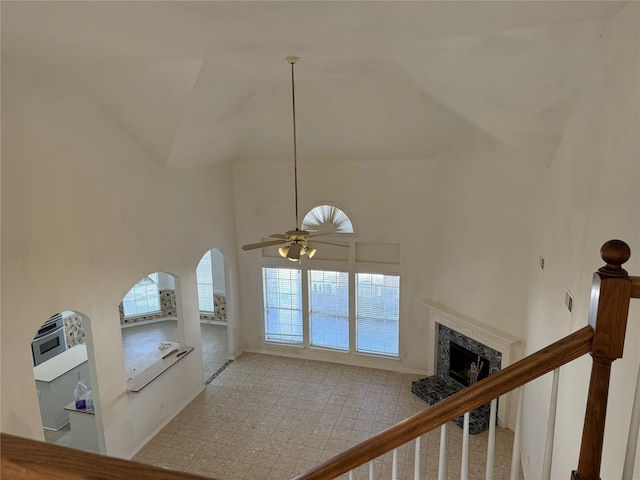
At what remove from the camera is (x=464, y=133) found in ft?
22.9

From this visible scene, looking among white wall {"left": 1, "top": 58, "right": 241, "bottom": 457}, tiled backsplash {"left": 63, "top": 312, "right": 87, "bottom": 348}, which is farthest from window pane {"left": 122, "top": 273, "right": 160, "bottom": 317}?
white wall {"left": 1, "top": 58, "right": 241, "bottom": 457}

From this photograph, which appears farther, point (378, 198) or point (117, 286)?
point (378, 198)

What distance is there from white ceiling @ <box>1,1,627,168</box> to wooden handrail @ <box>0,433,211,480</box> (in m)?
2.91

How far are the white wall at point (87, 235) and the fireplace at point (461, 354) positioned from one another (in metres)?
4.27

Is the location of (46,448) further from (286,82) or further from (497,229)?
(497,229)

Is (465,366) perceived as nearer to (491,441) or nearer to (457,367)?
(457,367)

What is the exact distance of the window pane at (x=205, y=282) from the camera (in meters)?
11.5

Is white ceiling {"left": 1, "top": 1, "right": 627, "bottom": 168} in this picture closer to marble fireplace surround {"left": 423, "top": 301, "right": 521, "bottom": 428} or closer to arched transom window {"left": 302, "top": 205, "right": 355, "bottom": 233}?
arched transom window {"left": 302, "top": 205, "right": 355, "bottom": 233}

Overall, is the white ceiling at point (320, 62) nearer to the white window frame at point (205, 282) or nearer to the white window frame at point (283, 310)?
the white window frame at point (283, 310)

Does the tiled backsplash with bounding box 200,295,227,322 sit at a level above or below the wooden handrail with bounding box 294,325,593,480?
below

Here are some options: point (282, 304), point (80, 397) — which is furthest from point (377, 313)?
point (80, 397)

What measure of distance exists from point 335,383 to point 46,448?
802cm

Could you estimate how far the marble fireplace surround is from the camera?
259 inches

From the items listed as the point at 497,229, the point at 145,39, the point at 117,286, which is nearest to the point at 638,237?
the point at 145,39
